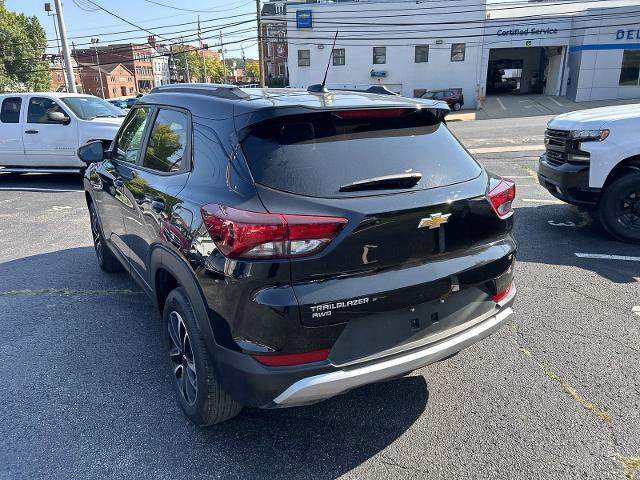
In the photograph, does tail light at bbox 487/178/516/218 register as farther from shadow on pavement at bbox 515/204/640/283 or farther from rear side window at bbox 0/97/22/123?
rear side window at bbox 0/97/22/123

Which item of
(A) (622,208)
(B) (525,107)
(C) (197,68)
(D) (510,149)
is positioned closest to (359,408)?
(A) (622,208)

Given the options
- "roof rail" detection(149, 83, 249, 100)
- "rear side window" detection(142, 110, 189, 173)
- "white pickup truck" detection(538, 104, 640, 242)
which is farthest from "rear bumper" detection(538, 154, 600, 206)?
"rear side window" detection(142, 110, 189, 173)

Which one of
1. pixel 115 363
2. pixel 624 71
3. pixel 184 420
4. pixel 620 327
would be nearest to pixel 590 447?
pixel 620 327

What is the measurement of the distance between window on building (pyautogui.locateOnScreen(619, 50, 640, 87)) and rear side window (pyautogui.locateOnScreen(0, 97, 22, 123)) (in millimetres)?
38388

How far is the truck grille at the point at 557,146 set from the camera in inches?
218

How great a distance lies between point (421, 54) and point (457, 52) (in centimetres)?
292

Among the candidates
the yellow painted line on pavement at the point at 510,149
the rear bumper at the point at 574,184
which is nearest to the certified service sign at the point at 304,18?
the yellow painted line on pavement at the point at 510,149

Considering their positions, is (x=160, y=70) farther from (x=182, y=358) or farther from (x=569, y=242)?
(x=182, y=358)

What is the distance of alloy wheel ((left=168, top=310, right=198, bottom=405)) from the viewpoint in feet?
8.68

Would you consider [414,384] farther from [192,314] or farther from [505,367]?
[192,314]

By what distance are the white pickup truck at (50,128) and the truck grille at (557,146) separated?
7862 mm

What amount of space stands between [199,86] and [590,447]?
313 cm

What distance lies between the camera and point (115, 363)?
334 cm

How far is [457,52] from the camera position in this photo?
38938 mm
